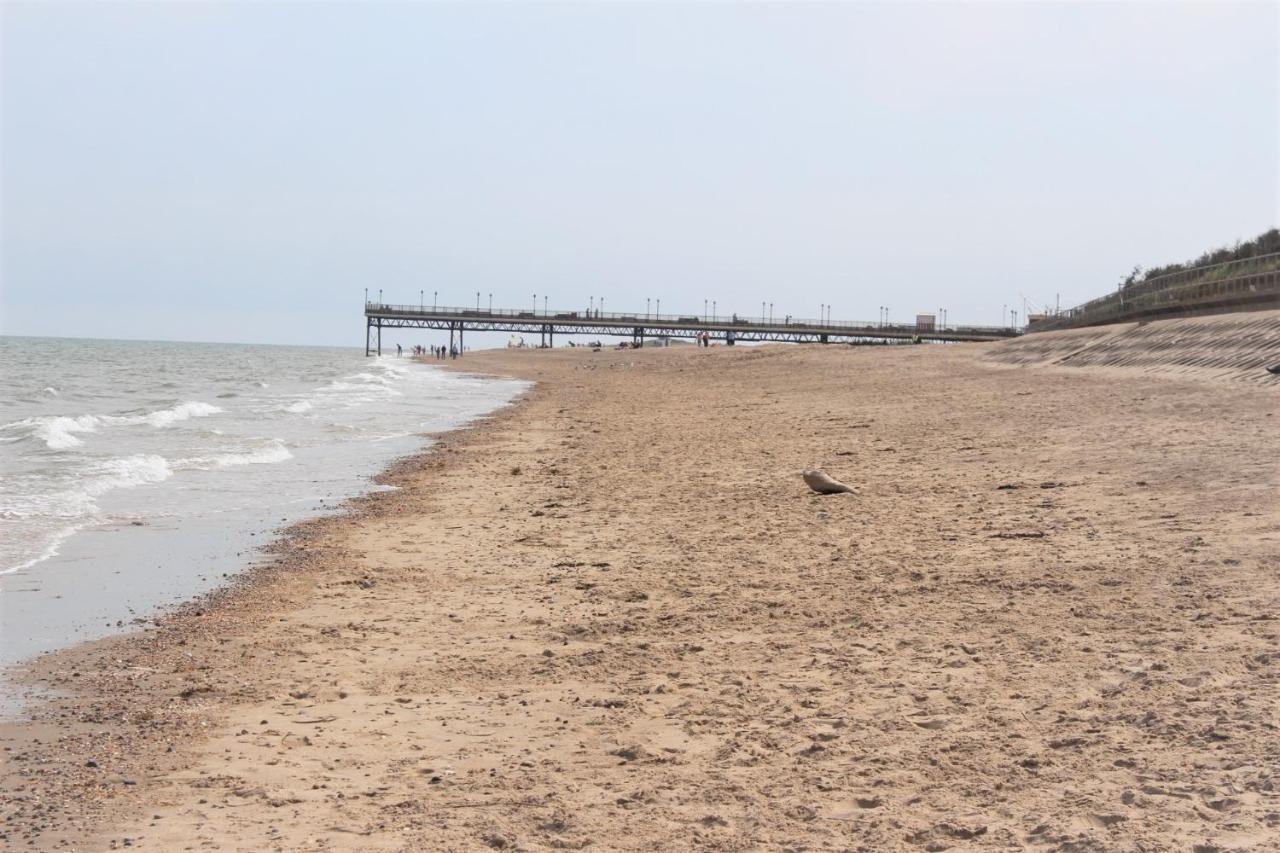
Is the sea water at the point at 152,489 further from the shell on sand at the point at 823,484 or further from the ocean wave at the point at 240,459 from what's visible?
the shell on sand at the point at 823,484

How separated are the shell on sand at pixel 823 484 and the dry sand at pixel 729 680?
162 millimetres

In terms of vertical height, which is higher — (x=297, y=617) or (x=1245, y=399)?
(x=1245, y=399)

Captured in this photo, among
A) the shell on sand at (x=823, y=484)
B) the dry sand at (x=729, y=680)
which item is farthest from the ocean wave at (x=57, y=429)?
the shell on sand at (x=823, y=484)

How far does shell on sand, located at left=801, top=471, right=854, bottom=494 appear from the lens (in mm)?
11484

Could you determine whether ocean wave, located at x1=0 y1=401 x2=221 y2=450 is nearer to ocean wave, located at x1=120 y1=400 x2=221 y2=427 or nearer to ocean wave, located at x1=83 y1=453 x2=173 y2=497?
ocean wave, located at x1=120 y1=400 x2=221 y2=427

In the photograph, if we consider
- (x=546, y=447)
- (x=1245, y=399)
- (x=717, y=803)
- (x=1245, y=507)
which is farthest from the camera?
(x=546, y=447)

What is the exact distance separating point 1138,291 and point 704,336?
56.5 metres

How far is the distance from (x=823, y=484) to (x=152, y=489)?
→ 8123mm

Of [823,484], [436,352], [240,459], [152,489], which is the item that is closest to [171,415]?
[240,459]

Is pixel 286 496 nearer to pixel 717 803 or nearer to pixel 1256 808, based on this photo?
pixel 717 803

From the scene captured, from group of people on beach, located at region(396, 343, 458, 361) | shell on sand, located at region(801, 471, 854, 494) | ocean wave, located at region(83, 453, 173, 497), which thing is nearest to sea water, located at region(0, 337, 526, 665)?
ocean wave, located at region(83, 453, 173, 497)

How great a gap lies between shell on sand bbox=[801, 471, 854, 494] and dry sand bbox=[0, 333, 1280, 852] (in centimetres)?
16

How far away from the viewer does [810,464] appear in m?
13.9

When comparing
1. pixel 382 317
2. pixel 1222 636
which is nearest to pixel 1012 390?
pixel 1222 636
